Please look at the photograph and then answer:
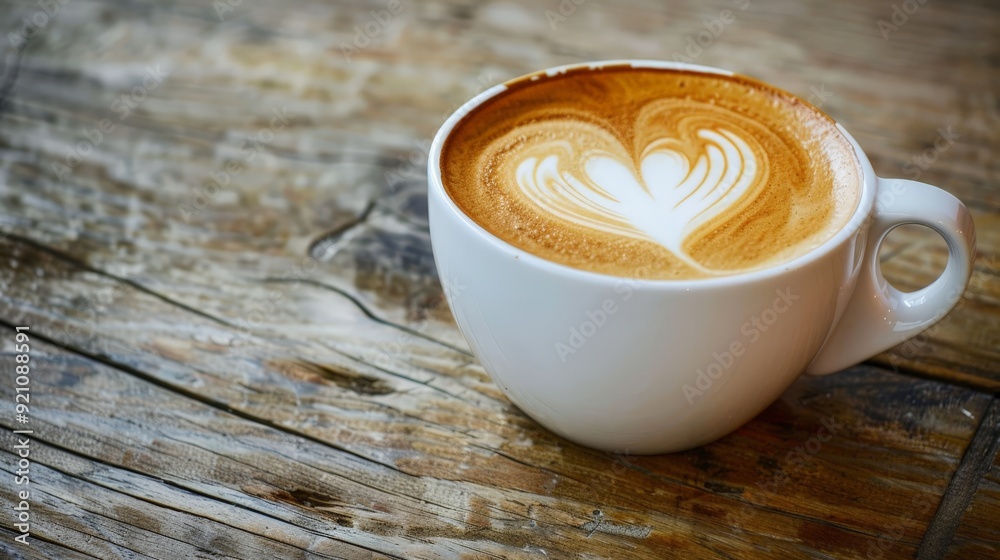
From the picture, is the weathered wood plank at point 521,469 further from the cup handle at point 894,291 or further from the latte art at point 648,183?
the latte art at point 648,183

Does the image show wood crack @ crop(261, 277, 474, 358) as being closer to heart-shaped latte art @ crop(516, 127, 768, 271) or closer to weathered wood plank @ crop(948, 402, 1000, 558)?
heart-shaped latte art @ crop(516, 127, 768, 271)

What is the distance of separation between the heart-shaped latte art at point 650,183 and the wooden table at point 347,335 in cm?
27

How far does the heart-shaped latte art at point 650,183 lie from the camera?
2.83ft

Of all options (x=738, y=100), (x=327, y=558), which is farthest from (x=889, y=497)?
(x=327, y=558)

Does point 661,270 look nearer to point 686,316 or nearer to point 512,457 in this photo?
point 686,316

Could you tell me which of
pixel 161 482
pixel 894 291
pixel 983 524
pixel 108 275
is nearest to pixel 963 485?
pixel 983 524

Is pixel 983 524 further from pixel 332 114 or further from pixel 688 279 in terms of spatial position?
pixel 332 114

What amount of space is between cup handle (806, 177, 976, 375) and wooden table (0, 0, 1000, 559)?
0.33 ft

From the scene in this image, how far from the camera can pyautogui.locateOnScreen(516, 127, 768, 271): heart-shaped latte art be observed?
34.0 inches

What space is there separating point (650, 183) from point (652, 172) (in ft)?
0.07

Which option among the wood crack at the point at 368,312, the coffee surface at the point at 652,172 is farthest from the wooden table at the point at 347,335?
the coffee surface at the point at 652,172

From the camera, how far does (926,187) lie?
2.84 feet

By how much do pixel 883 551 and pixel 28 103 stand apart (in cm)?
152

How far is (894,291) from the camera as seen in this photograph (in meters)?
0.96
